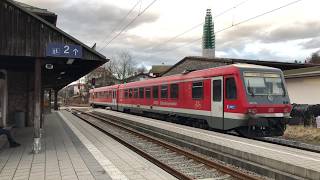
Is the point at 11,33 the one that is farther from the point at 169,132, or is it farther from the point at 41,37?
the point at 169,132

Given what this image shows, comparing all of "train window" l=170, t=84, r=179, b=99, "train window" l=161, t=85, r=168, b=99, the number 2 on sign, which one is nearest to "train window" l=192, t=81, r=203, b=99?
"train window" l=170, t=84, r=179, b=99

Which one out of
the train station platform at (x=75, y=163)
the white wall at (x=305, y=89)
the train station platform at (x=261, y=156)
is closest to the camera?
the train station platform at (x=261, y=156)

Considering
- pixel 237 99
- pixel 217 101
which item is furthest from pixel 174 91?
pixel 237 99

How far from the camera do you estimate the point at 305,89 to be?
1018 inches

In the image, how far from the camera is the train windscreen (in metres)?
16.0

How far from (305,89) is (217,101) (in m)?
10.8

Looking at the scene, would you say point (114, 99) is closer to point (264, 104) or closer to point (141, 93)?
point (141, 93)

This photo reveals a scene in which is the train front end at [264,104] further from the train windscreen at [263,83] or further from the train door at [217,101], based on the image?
the train door at [217,101]

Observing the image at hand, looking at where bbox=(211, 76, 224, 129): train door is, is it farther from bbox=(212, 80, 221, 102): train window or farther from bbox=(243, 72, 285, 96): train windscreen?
bbox=(243, 72, 285, 96): train windscreen

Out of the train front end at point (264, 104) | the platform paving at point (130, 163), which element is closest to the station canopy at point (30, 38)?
the platform paving at point (130, 163)

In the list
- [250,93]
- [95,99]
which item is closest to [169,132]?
[250,93]

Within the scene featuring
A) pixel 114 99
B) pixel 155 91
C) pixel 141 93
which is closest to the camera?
pixel 155 91

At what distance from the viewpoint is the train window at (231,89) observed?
52.5 ft

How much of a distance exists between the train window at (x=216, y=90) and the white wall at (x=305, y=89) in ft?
31.8
